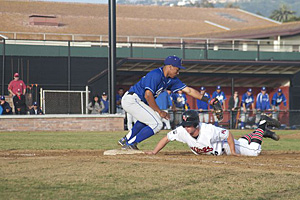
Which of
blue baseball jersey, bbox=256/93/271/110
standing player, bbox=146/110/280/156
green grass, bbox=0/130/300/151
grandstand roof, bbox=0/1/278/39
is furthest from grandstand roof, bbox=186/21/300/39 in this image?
standing player, bbox=146/110/280/156

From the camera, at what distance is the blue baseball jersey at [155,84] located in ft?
30.8

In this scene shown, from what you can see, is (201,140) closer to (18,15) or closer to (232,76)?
(232,76)

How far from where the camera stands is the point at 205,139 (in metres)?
9.37

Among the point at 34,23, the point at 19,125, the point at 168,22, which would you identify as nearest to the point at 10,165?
the point at 19,125

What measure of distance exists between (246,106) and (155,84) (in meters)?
16.2

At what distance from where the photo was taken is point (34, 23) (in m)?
35.3

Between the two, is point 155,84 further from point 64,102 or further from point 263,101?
point 263,101

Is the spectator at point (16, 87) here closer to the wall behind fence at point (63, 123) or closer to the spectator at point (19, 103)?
the spectator at point (19, 103)

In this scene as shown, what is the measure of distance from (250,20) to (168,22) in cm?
898

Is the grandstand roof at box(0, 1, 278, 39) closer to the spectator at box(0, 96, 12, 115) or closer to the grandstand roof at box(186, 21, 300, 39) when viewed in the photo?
the grandstand roof at box(186, 21, 300, 39)

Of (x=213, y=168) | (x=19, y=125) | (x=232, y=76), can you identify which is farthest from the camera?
(x=232, y=76)

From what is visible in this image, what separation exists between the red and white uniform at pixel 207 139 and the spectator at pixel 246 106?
1371cm

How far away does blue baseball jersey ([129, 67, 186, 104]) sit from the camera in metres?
9.39

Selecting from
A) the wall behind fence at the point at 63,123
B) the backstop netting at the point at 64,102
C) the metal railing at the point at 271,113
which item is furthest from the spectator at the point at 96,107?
the metal railing at the point at 271,113
